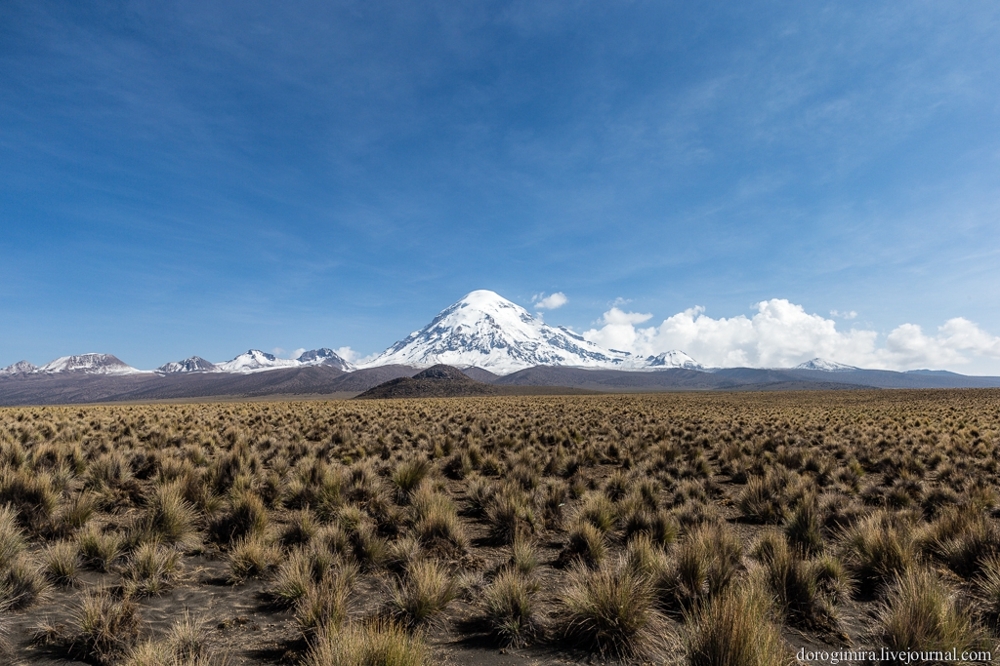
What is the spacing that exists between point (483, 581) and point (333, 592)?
1646 millimetres

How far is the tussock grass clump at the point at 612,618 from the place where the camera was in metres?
3.85

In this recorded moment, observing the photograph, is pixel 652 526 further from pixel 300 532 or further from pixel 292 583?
pixel 300 532

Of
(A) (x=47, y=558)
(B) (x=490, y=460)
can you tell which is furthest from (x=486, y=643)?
(B) (x=490, y=460)

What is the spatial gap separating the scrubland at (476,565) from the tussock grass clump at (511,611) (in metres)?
0.02

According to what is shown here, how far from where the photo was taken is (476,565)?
18.9 feet

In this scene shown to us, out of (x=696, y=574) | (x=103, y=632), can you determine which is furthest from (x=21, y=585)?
(x=696, y=574)

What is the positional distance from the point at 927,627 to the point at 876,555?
2123 mm

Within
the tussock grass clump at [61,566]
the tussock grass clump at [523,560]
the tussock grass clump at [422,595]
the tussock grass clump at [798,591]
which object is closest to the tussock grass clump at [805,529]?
the tussock grass clump at [798,591]

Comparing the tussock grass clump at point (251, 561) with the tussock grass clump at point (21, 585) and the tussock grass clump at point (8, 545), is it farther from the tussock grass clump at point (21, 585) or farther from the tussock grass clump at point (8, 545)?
the tussock grass clump at point (8, 545)

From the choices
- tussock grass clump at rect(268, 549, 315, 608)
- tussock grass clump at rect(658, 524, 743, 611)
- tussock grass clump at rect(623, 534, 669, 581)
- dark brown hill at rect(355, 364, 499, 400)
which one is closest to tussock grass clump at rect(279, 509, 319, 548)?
tussock grass clump at rect(268, 549, 315, 608)

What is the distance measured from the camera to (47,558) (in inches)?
196

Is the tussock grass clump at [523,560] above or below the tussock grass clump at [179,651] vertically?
below

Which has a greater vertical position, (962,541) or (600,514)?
(962,541)

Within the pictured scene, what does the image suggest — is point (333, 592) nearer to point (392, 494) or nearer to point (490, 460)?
point (392, 494)
